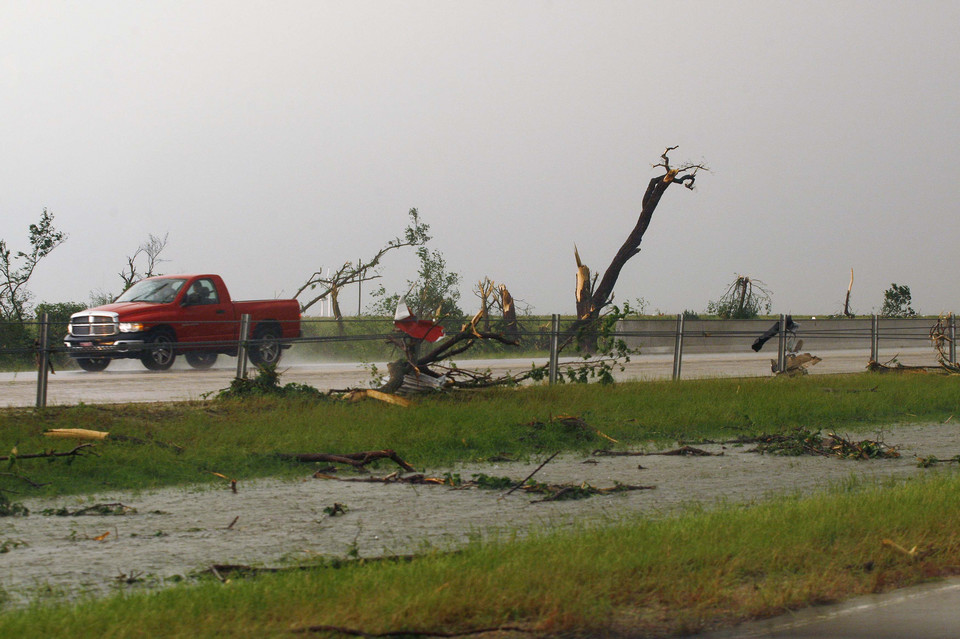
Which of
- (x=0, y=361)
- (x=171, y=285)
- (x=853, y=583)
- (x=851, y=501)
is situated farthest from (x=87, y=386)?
(x=853, y=583)

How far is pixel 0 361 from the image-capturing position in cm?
2497

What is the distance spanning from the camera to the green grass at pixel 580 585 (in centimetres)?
451

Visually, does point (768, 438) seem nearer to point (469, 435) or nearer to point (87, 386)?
point (469, 435)

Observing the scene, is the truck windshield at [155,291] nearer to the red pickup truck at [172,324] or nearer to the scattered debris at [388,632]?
the red pickup truck at [172,324]

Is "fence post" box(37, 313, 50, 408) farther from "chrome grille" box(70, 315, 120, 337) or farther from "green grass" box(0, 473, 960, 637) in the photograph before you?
"green grass" box(0, 473, 960, 637)

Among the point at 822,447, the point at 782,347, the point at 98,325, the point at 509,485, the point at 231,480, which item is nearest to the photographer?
the point at 509,485

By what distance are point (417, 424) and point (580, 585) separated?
7789 millimetres

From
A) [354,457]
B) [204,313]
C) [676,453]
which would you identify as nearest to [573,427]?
[676,453]

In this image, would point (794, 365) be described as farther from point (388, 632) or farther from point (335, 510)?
point (388, 632)

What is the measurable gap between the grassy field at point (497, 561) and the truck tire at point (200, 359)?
35.4ft

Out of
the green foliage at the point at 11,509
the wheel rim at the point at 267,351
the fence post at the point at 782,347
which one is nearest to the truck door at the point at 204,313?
the wheel rim at the point at 267,351

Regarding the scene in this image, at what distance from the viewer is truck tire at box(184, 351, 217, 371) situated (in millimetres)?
23422

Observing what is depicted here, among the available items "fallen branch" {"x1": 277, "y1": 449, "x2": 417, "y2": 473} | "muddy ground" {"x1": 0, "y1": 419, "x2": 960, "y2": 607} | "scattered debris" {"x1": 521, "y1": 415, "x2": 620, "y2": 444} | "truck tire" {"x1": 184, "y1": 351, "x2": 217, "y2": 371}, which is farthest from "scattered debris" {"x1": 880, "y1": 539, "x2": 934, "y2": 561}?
"truck tire" {"x1": 184, "y1": 351, "x2": 217, "y2": 371}

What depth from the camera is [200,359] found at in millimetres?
23781
